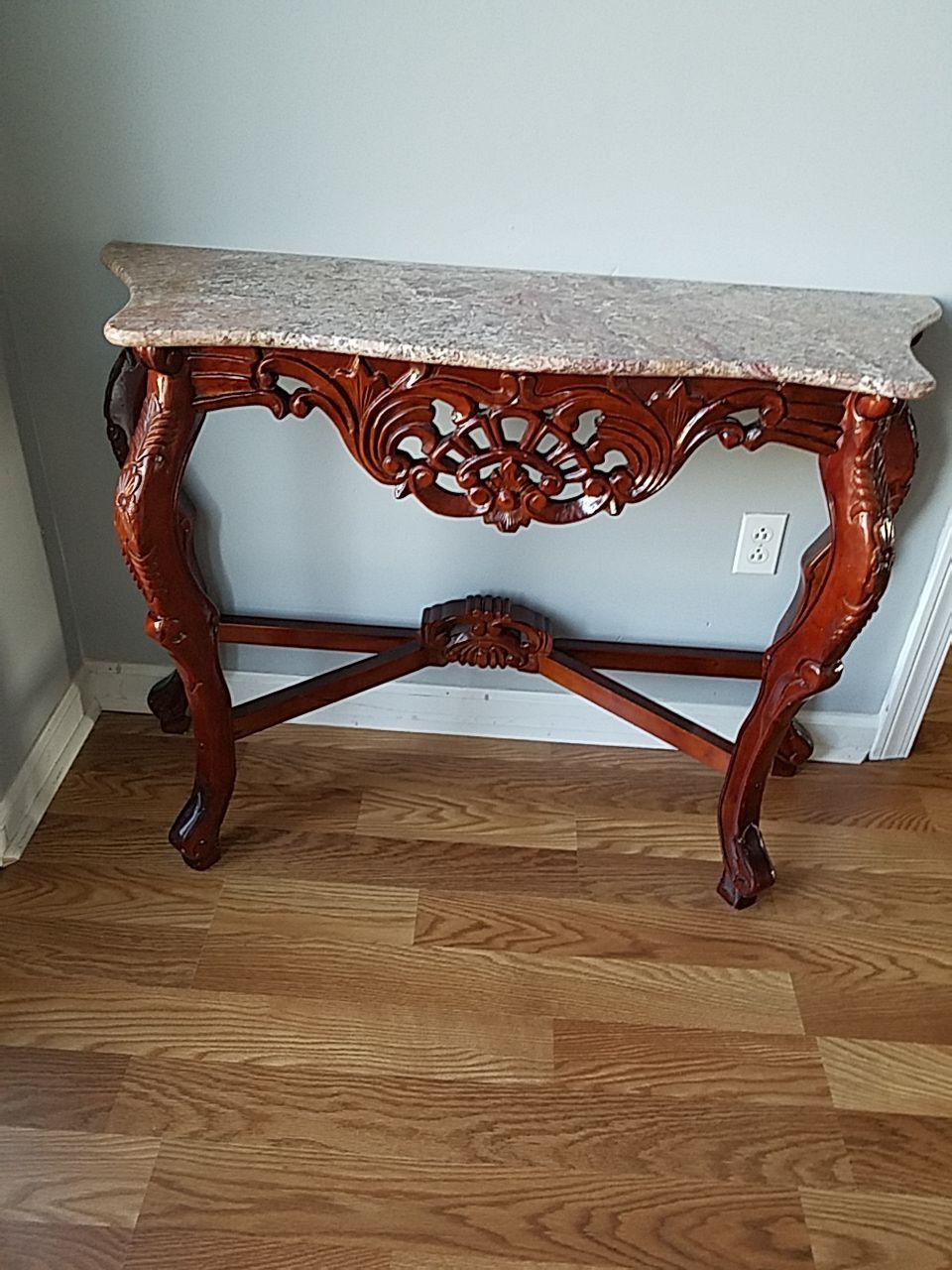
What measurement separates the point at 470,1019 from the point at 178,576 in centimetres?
66

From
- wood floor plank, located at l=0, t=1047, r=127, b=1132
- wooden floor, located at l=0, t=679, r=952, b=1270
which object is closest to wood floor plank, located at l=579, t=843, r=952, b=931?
wooden floor, located at l=0, t=679, r=952, b=1270

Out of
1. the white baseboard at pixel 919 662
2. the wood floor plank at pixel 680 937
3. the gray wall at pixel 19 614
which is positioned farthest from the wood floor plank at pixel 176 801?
the white baseboard at pixel 919 662

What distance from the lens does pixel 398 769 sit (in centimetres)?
172

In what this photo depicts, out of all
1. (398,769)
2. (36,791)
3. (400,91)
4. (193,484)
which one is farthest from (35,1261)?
(400,91)

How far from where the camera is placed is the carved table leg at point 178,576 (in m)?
1.17

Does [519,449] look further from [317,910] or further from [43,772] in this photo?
[43,772]

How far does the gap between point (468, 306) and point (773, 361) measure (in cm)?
35

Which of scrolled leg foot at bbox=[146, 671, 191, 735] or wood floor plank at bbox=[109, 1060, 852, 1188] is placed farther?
scrolled leg foot at bbox=[146, 671, 191, 735]

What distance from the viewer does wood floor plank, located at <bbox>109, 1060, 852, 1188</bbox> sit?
3.95 feet

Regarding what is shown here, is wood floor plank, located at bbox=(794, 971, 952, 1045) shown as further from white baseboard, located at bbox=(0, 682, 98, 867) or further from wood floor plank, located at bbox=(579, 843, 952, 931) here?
white baseboard, located at bbox=(0, 682, 98, 867)

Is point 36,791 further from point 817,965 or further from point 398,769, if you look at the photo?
point 817,965

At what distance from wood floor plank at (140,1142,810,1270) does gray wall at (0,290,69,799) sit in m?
0.64

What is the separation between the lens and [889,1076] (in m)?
1.32

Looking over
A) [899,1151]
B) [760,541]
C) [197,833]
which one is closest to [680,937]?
[899,1151]
